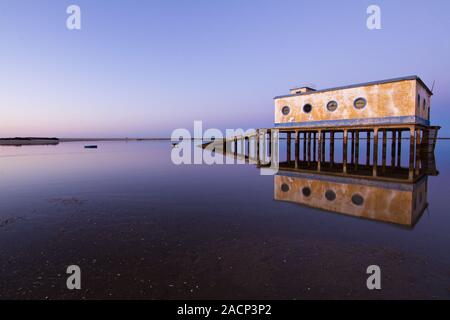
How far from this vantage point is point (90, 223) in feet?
31.4

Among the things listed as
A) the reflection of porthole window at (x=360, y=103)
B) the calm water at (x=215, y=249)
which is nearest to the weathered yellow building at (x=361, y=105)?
the reflection of porthole window at (x=360, y=103)

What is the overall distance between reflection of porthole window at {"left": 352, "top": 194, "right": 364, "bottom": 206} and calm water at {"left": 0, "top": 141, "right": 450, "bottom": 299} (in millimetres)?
1339

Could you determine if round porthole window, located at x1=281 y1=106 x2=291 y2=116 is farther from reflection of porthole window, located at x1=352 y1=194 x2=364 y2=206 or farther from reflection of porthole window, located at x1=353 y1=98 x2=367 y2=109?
reflection of porthole window, located at x1=352 y1=194 x2=364 y2=206

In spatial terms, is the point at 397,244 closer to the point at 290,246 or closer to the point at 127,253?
the point at 290,246

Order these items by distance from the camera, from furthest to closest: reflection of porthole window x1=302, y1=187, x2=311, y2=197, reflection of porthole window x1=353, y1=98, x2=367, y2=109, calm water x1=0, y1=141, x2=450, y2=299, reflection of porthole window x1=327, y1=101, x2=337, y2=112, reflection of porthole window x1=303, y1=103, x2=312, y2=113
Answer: reflection of porthole window x1=303, y1=103, x2=312, y2=113
reflection of porthole window x1=327, y1=101, x2=337, y2=112
reflection of porthole window x1=353, y1=98, x2=367, y2=109
reflection of porthole window x1=302, y1=187, x2=311, y2=197
calm water x1=0, y1=141, x2=450, y2=299

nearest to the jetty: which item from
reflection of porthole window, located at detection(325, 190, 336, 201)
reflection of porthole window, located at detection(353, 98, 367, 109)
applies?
reflection of porthole window, located at detection(353, 98, 367, 109)

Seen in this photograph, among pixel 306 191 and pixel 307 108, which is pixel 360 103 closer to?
pixel 307 108

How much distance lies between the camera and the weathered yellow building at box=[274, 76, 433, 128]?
1819cm

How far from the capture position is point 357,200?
41.2 feet

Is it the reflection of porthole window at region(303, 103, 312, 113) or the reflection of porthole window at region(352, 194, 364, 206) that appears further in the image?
the reflection of porthole window at region(303, 103, 312, 113)

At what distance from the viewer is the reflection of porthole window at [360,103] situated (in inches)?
792

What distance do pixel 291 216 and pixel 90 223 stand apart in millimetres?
7994

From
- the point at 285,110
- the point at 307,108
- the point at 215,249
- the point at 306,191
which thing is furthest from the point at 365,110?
the point at 215,249

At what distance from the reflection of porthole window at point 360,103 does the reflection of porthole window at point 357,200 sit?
10094 mm
